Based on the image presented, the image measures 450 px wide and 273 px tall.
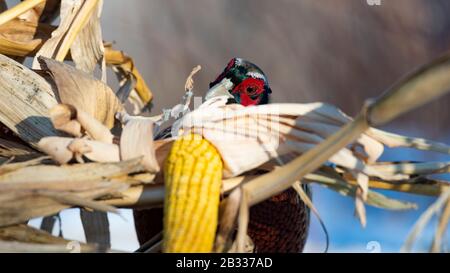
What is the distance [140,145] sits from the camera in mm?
681

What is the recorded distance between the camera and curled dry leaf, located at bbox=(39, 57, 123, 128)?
0.82 m

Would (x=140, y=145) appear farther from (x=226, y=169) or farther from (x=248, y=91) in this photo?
(x=248, y=91)

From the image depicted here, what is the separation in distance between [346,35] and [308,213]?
38 cm

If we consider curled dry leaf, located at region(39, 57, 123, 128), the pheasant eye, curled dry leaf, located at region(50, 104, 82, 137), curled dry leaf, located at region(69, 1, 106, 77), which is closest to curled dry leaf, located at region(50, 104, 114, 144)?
curled dry leaf, located at region(50, 104, 82, 137)

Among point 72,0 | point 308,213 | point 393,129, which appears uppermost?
point 72,0

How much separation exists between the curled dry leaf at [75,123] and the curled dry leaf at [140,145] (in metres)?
0.03

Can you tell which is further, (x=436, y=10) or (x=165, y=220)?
(x=436, y=10)

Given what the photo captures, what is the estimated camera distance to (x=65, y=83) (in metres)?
0.84

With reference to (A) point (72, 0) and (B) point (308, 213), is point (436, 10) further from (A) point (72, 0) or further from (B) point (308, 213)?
(A) point (72, 0)

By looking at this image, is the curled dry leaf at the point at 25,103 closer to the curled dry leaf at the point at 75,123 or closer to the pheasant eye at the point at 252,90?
A: the curled dry leaf at the point at 75,123

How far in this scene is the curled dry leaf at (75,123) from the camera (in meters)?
0.66

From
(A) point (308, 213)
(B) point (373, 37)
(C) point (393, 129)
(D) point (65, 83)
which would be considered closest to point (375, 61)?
(B) point (373, 37)

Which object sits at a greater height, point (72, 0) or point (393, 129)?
point (72, 0)

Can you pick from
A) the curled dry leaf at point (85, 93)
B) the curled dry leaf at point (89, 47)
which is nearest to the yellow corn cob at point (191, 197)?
the curled dry leaf at point (85, 93)
